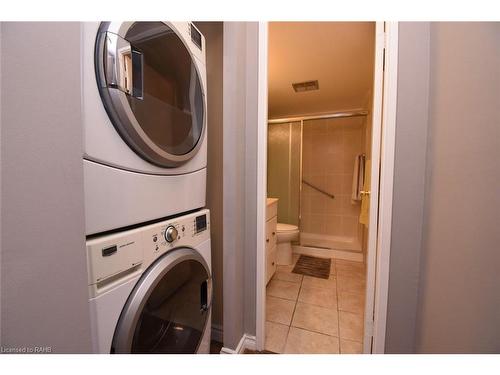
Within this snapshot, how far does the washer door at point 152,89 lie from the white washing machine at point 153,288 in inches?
9.5

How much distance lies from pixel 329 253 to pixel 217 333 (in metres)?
1.86

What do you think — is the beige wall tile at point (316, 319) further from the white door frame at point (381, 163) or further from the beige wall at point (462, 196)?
the beige wall at point (462, 196)

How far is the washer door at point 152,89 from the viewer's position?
47 centimetres

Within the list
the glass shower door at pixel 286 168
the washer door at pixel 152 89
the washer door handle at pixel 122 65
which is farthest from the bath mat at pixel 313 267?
the washer door handle at pixel 122 65

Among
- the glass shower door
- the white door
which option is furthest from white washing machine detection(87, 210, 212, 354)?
the glass shower door

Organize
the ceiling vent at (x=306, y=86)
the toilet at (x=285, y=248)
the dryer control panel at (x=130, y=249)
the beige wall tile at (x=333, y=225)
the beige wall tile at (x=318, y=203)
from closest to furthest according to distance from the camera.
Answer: the dryer control panel at (x=130, y=249) → the ceiling vent at (x=306, y=86) → the toilet at (x=285, y=248) → the beige wall tile at (x=333, y=225) → the beige wall tile at (x=318, y=203)

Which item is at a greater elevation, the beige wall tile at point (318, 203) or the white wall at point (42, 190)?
the white wall at point (42, 190)

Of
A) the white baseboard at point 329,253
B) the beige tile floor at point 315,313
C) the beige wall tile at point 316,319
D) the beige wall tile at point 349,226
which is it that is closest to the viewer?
the beige tile floor at point 315,313

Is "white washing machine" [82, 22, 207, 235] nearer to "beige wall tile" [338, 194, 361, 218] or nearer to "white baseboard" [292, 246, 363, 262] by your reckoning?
"white baseboard" [292, 246, 363, 262]

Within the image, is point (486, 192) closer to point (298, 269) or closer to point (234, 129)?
point (234, 129)

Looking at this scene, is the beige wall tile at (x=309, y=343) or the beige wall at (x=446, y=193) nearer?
the beige wall at (x=446, y=193)

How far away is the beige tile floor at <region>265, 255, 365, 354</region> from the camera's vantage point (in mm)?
1151

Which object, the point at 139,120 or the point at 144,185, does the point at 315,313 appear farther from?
the point at 139,120
